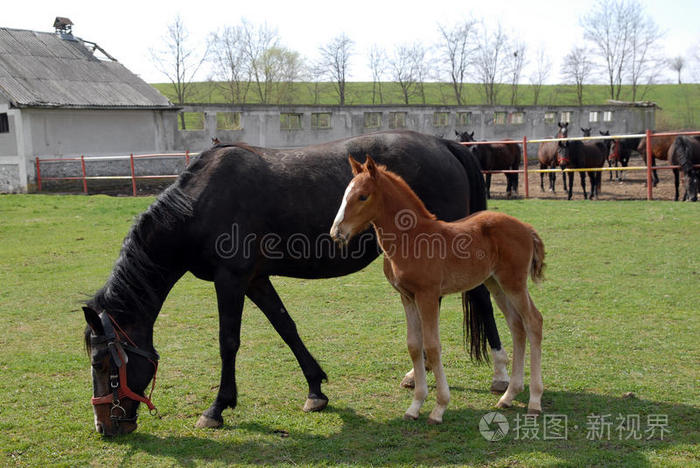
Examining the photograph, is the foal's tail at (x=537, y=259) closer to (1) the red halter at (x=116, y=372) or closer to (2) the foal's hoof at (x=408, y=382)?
(2) the foal's hoof at (x=408, y=382)

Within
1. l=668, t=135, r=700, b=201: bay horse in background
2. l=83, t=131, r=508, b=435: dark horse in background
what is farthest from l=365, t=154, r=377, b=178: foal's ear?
l=668, t=135, r=700, b=201: bay horse in background

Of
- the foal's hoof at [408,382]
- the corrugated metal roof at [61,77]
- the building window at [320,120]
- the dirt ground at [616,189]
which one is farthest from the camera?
the building window at [320,120]

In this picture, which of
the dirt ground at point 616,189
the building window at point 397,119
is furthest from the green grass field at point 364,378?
the building window at point 397,119

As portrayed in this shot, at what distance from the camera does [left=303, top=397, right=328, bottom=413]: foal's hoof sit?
4188mm

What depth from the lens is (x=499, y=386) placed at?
14.4ft

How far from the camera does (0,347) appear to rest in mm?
5781

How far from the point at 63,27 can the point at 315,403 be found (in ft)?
107

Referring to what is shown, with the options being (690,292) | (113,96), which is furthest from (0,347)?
(113,96)

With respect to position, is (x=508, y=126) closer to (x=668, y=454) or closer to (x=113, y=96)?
(x=113, y=96)

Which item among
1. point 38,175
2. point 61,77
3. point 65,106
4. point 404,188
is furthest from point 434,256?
point 61,77

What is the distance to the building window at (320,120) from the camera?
32.8m

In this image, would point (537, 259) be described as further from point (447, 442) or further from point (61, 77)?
point (61, 77)

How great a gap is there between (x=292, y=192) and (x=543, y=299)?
3882 millimetres

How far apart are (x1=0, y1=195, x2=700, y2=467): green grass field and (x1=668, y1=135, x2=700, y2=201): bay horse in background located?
678 centimetres
